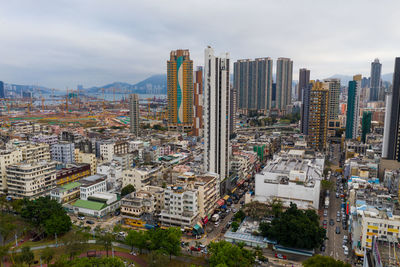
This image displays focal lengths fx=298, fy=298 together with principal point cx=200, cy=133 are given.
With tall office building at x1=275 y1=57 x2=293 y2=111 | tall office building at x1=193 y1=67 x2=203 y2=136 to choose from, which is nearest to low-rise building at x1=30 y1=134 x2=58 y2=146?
tall office building at x1=193 y1=67 x2=203 y2=136

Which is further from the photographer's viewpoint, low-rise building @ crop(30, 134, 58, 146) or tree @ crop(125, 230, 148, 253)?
low-rise building @ crop(30, 134, 58, 146)

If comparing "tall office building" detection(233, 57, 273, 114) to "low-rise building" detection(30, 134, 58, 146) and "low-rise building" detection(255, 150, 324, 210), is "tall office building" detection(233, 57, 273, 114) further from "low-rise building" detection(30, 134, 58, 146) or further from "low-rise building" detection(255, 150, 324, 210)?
"low-rise building" detection(255, 150, 324, 210)

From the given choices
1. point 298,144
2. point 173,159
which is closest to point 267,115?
point 298,144

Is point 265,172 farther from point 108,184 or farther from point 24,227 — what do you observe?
point 24,227

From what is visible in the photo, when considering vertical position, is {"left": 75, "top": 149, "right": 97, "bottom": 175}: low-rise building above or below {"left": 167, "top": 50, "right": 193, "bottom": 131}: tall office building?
below

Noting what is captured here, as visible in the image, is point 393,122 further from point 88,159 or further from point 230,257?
point 88,159
